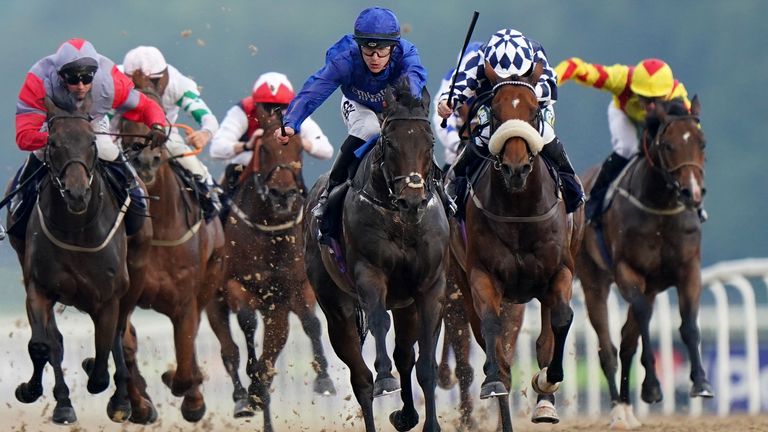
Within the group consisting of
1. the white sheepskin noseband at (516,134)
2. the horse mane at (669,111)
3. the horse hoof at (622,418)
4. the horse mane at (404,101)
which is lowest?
the horse hoof at (622,418)

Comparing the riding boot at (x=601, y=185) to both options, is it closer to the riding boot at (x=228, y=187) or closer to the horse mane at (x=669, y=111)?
the horse mane at (x=669, y=111)

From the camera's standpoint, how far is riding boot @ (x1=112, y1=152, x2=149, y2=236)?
29.2 ft

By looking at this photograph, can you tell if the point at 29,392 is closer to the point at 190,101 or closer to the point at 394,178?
the point at 394,178

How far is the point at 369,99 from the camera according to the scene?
8.12 meters

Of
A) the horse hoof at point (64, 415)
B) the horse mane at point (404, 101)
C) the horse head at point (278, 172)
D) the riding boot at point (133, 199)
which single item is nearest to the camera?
the horse mane at point (404, 101)

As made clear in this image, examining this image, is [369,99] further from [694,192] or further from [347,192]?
[694,192]

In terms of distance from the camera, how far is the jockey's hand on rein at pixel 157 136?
30.2 feet

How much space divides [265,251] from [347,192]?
338cm

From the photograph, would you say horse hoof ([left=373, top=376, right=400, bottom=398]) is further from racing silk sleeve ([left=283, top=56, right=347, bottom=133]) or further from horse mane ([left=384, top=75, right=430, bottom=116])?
racing silk sleeve ([left=283, top=56, right=347, bottom=133])

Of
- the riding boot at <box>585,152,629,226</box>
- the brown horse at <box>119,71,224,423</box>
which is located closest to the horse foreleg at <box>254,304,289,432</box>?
the brown horse at <box>119,71,224,423</box>

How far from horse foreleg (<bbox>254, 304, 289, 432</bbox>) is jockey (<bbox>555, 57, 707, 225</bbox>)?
2.40 meters

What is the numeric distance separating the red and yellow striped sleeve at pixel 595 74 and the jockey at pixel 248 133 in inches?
75.9

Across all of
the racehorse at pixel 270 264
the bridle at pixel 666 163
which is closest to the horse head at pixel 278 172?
the racehorse at pixel 270 264

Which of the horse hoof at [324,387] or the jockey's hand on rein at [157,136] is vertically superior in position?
the jockey's hand on rein at [157,136]
